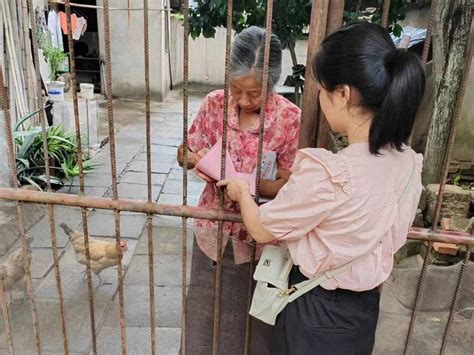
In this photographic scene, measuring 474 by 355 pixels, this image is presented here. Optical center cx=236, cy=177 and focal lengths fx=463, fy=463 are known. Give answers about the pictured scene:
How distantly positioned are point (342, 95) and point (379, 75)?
0.10 meters

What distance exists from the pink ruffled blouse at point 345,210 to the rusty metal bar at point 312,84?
11.2 inches

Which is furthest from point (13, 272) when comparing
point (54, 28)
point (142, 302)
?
point (54, 28)

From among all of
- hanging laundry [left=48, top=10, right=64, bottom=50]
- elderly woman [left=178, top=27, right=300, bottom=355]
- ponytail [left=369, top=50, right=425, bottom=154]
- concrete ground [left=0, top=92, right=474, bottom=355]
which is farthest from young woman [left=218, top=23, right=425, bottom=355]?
hanging laundry [left=48, top=10, right=64, bottom=50]

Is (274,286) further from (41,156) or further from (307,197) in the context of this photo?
(41,156)

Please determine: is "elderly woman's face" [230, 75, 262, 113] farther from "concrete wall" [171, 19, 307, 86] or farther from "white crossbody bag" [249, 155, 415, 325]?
"concrete wall" [171, 19, 307, 86]

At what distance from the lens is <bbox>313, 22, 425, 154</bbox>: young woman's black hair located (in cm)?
103

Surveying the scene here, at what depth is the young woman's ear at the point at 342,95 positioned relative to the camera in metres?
1.08

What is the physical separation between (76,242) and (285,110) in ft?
5.71

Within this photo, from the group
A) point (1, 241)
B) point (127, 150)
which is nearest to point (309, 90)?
point (1, 241)

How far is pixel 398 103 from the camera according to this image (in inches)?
40.8

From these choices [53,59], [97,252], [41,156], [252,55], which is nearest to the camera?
[252,55]

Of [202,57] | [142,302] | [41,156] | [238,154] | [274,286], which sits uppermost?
[238,154]

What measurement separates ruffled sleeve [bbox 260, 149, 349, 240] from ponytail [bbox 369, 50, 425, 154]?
0.11m

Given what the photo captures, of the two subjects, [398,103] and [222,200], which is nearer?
[398,103]
